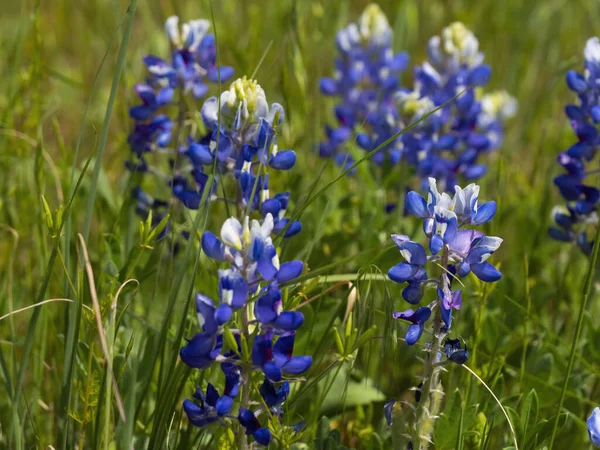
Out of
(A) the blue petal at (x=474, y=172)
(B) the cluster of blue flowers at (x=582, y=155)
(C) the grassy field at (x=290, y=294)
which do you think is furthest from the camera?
(A) the blue petal at (x=474, y=172)

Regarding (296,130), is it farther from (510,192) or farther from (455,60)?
(510,192)

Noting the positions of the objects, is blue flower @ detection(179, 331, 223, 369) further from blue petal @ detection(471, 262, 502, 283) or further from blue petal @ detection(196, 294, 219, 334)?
blue petal @ detection(471, 262, 502, 283)

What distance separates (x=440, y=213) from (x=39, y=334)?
1.21m

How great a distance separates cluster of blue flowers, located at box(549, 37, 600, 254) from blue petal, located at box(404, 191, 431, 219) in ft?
3.15

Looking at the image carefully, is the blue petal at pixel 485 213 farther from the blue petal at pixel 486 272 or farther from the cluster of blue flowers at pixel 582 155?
the cluster of blue flowers at pixel 582 155

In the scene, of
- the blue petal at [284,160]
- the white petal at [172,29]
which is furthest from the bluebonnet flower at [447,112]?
the blue petal at [284,160]

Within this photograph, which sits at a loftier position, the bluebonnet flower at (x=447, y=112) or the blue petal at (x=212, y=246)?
the bluebonnet flower at (x=447, y=112)

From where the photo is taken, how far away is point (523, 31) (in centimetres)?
468

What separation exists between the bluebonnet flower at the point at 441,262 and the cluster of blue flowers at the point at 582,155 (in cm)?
92

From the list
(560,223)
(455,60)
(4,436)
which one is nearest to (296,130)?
(455,60)

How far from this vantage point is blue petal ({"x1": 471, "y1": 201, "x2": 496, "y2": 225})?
5.69 feet

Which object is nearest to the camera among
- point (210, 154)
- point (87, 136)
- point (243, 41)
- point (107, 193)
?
point (210, 154)

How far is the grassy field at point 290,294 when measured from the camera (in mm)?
1772

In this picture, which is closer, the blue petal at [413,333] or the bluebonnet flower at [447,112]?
the blue petal at [413,333]
